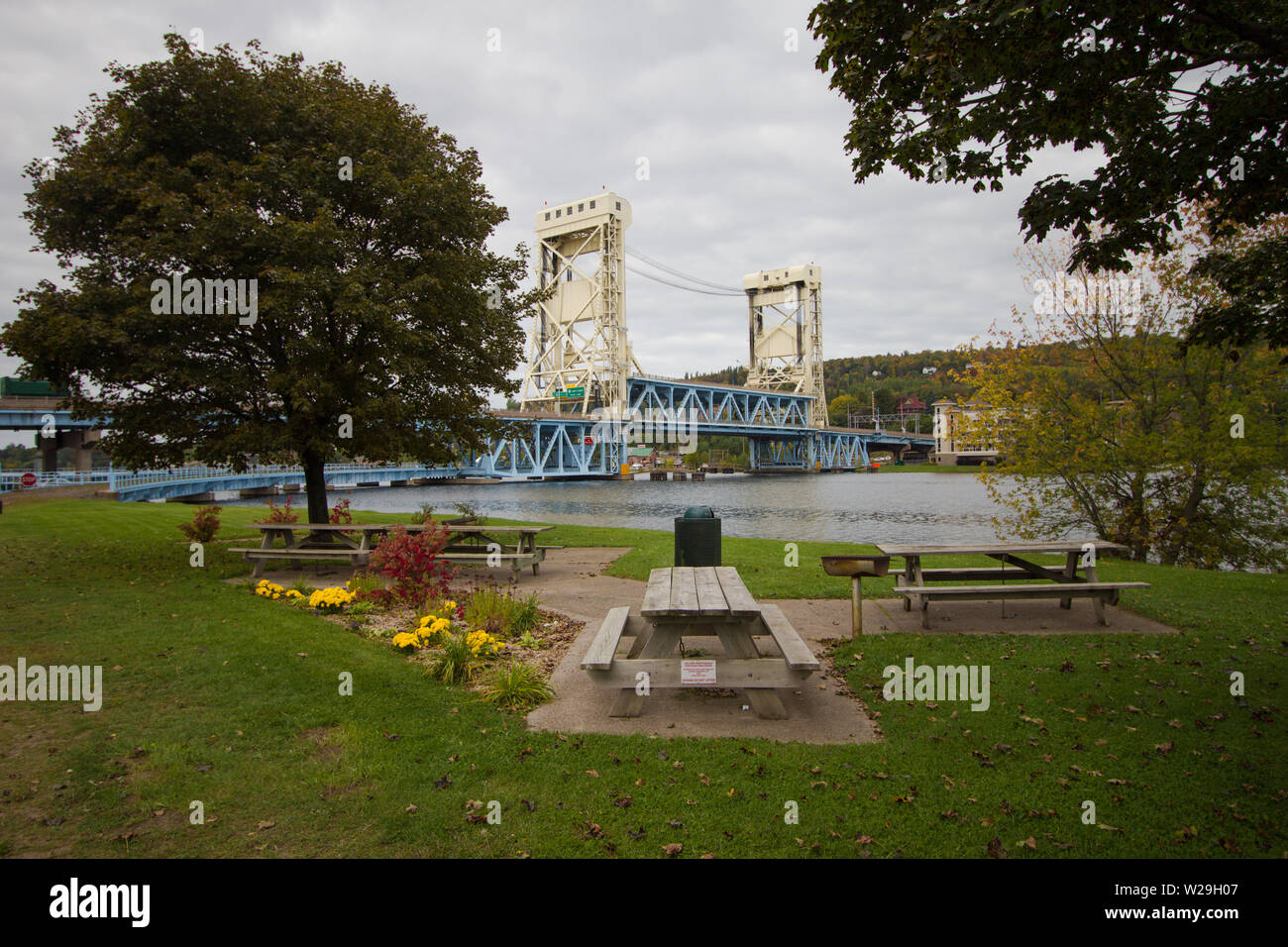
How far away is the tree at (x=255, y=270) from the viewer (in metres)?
10.0

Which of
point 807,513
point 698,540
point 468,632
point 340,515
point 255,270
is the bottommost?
point 807,513

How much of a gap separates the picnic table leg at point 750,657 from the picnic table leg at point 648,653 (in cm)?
35

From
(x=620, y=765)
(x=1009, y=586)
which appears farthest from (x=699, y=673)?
(x=1009, y=586)

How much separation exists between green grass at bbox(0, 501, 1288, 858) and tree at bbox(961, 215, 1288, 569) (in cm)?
859

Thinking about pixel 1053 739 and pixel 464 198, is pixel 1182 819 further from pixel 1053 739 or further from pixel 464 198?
pixel 464 198

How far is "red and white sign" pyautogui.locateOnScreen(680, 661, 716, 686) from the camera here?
450cm

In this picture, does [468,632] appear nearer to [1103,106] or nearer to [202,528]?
[1103,106]

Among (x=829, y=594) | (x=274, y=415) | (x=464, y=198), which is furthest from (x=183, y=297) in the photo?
(x=829, y=594)

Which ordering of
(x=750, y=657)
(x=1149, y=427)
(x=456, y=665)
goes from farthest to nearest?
(x=1149, y=427) < (x=456, y=665) < (x=750, y=657)

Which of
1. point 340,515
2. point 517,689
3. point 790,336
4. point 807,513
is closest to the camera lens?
point 517,689

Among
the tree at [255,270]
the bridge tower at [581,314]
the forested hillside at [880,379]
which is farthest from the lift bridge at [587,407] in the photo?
the tree at [255,270]

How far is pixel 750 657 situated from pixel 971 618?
383 centimetres

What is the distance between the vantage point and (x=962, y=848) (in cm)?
318

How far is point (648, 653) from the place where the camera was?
4945 mm
